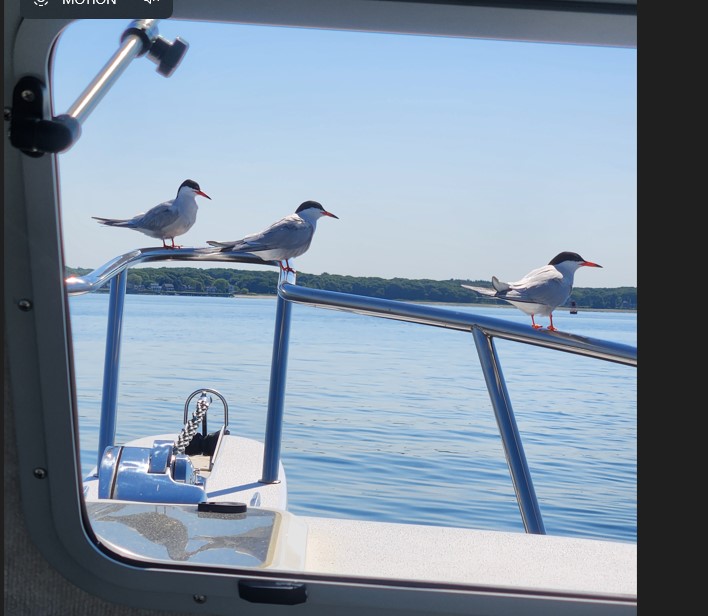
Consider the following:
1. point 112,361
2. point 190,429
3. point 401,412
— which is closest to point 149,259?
point 112,361

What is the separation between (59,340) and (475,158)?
27696mm

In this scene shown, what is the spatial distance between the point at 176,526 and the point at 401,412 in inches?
454

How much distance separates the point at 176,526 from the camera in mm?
1202

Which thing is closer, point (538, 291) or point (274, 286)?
point (274, 286)

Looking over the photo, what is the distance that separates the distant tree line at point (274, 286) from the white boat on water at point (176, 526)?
0.37 feet

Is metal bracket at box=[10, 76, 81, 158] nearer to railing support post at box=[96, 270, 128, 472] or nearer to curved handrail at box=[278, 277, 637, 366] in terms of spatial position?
curved handrail at box=[278, 277, 637, 366]

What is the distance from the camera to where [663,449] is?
74 centimetres

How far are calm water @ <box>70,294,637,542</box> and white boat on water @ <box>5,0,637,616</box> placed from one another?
6 centimetres

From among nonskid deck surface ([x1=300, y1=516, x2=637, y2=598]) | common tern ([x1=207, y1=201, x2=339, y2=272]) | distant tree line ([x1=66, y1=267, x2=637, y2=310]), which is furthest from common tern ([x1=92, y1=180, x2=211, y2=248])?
nonskid deck surface ([x1=300, y1=516, x2=637, y2=598])

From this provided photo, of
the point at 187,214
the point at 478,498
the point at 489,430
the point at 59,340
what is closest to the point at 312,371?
the point at 489,430

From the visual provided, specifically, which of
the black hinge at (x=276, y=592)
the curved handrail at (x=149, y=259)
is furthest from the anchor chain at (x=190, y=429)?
the black hinge at (x=276, y=592)

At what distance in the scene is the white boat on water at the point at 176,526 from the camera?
0.86 m

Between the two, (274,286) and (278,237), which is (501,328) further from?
(278,237)

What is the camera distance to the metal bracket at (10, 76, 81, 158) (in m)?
0.84
